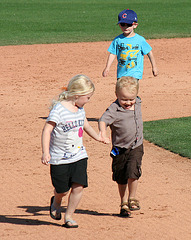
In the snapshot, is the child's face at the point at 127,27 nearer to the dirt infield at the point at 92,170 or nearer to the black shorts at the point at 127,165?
the dirt infield at the point at 92,170

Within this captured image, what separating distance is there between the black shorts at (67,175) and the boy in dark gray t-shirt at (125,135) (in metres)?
0.50

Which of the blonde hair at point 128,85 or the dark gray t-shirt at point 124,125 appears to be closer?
the blonde hair at point 128,85

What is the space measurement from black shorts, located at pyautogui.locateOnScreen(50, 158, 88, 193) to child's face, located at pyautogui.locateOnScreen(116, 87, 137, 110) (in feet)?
2.62

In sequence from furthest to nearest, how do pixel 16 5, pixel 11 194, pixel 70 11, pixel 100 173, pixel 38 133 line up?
pixel 16 5 → pixel 70 11 → pixel 38 133 → pixel 100 173 → pixel 11 194

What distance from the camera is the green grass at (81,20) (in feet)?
69.2

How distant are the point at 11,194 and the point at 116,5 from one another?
26.1 metres

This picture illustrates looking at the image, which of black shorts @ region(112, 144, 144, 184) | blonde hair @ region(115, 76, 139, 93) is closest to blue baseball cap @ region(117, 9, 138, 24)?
blonde hair @ region(115, 76, 139, 93)

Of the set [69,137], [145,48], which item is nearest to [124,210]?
[69,137]

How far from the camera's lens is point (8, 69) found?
1595 centimetres

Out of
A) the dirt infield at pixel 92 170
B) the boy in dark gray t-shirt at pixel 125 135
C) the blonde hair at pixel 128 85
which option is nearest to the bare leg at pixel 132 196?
the boy in dark gray t-shirt at pixel 125 135

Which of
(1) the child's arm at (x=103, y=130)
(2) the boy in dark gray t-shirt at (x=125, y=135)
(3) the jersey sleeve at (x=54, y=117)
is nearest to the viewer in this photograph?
(3) the jersey sleeve at (x=54, y=117)

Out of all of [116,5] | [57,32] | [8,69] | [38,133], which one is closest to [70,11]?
[116,5]

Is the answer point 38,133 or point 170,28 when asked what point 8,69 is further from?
point 170,28

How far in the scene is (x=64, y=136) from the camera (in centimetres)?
564
